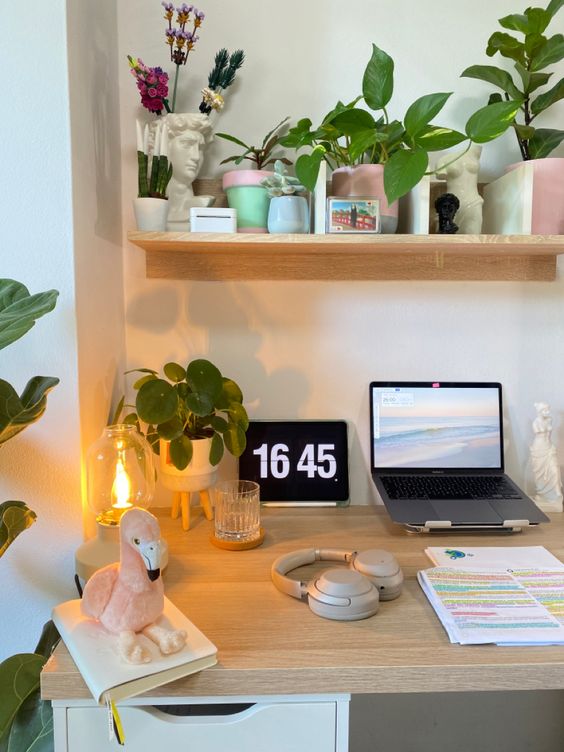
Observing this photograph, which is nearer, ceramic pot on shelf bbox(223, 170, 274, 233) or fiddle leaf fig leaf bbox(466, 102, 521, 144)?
fiddle leaf fig leaf bbox(466, 102, 521, 144)

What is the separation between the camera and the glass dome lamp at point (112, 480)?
101 cm

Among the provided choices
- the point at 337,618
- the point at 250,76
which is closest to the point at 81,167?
the point at 250,76

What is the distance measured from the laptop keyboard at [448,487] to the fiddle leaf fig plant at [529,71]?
72 centimetres

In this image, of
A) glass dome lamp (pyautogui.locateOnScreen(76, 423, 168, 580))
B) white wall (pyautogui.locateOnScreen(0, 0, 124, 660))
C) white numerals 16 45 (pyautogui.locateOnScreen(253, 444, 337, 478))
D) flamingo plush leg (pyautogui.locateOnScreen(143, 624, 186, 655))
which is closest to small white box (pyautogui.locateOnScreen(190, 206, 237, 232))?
white wall (pyautogui.locateOnScreen(0, 0, 124, 660))

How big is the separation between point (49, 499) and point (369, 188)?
846 mm

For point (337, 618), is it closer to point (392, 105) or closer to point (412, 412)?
point (412, 412)

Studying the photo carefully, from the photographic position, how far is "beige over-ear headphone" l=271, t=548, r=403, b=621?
88 centimetres

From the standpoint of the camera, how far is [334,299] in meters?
1.37

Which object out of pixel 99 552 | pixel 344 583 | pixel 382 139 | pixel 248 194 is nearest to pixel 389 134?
pixel 382 139

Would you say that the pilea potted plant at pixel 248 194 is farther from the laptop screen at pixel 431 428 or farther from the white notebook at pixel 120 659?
the white notebook at pixel 120 659

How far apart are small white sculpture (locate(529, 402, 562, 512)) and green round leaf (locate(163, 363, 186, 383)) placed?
2.66ft

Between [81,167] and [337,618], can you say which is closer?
[337,618]

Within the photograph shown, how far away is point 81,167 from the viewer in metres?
1.02

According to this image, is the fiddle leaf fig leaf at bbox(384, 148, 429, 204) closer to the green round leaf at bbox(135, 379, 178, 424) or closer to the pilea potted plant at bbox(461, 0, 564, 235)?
the pilea potted plant at bbox(461, 0, 564, 235)
